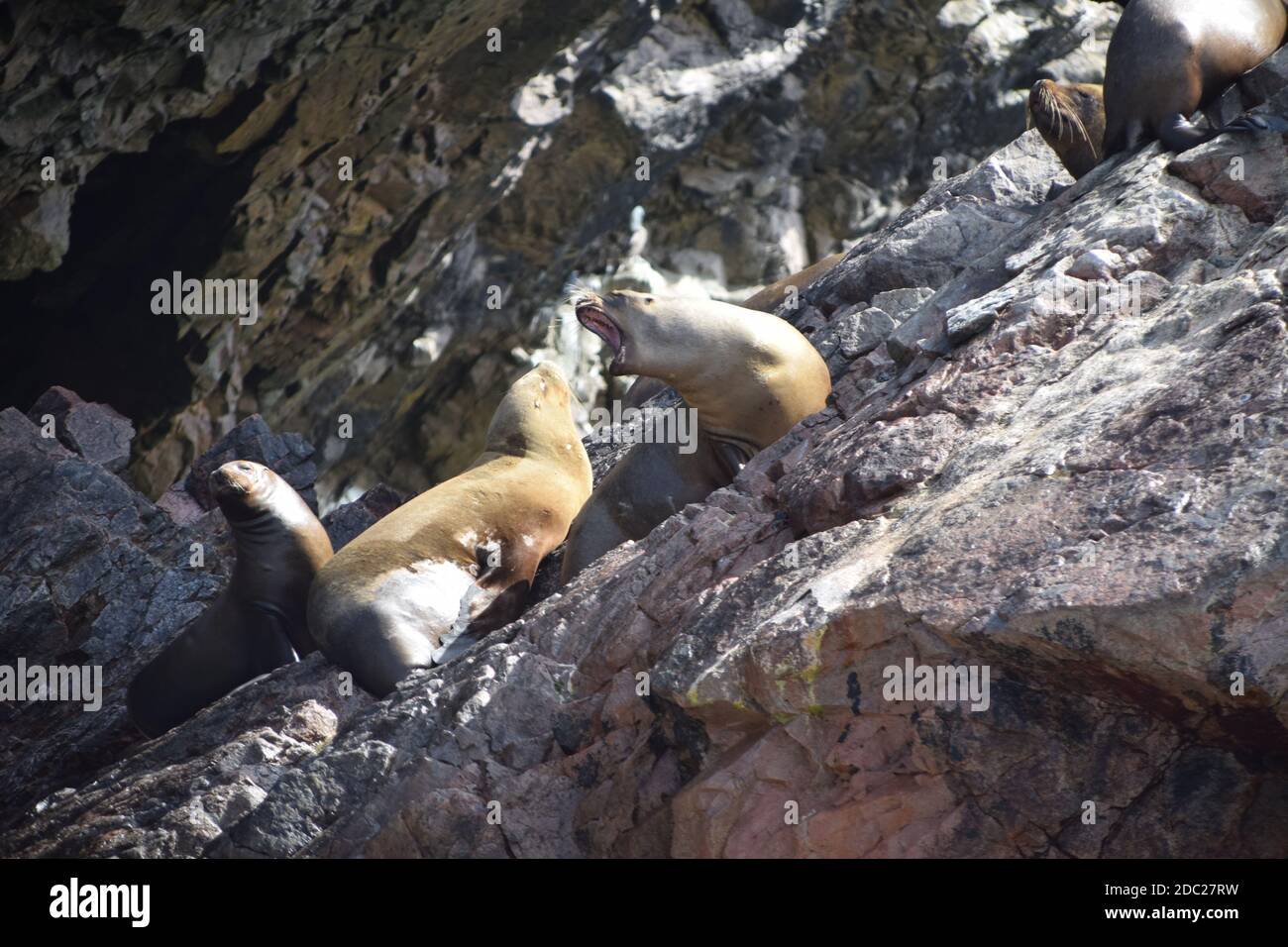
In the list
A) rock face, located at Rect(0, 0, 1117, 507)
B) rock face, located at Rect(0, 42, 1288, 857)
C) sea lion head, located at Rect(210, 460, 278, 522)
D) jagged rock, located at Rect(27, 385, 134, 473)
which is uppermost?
rock face, located at Rect(0, 0, 1117, 507)

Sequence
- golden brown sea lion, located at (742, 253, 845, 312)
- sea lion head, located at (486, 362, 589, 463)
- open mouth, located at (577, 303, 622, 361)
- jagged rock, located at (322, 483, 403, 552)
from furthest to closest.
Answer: golden brown sea lion, located at (742, 253, 845, 312) → jagged rock, located at (322, 483, 403, 552) → sea lion head, located at (486, 362, 589, 463) → open mouth, located at (577, 303, 622, 361)

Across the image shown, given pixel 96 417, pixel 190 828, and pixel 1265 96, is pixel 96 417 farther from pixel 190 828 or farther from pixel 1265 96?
pixel 1265 96

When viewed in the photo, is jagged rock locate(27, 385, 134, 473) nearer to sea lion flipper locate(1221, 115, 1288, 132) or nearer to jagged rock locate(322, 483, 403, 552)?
jagged rock locate(322, 483, 403, 552)

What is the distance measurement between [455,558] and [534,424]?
149 centimetres

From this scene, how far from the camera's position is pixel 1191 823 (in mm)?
3801

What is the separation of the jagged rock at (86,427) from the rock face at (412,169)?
923 millimetres

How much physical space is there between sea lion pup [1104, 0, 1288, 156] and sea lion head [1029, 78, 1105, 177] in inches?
36.7

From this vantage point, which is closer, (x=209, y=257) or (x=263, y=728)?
(x=263, y=728)

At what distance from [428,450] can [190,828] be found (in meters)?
11.0

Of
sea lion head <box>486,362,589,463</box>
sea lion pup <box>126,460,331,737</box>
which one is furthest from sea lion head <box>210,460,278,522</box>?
sea lion head <box>486,362,589,463</box>

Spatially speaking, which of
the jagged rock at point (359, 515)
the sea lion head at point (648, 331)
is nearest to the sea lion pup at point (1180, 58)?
the sea lion head at point (648, 331)

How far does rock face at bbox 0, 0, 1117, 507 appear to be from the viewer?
35.6ft

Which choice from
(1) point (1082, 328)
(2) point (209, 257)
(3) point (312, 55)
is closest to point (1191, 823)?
(1) point (1082, 328)

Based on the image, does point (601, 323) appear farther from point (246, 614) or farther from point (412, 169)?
point (412, 169)
